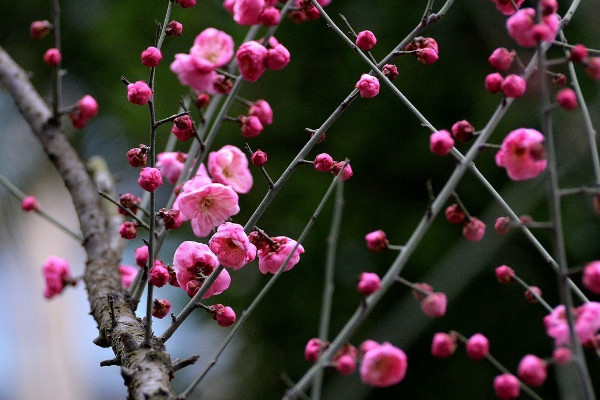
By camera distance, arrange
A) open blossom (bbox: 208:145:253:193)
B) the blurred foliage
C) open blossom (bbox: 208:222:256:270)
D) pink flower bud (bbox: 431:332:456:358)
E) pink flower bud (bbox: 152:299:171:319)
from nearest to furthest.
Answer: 1. pink flower bud (bbox: 431:332:456:358)
2. open blossom (bbox: 208:222:256:270)
3. pink flower bud (bbox: 152:299:171:319)
4. open blossom (bbox: 208:145:253:193)
5. the blurred foliage

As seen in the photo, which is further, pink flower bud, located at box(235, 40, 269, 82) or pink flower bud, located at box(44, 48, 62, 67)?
pink flower bud, located at box(44, 48, 62, 67)

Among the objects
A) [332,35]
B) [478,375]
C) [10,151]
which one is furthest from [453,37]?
[10,151]

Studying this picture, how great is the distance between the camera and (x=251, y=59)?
928 millimetres

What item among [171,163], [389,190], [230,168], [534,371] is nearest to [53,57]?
[171,163]

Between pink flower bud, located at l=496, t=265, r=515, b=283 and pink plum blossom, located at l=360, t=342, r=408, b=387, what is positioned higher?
pink flower bud, located at l=496, t=265, r=515, b=283

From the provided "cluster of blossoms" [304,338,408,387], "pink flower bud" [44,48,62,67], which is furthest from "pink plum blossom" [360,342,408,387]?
"pink flower bud" [44,48,62,67]

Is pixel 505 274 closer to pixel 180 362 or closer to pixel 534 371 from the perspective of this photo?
pixel 534 371

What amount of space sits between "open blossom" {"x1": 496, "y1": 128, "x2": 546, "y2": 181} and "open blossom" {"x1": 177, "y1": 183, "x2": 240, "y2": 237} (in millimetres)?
373

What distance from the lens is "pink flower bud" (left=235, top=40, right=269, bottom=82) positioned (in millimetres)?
921

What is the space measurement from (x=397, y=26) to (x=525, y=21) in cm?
248

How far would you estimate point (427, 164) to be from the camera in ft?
10.2

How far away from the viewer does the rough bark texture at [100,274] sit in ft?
2.67

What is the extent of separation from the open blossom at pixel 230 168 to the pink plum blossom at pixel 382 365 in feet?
1.58

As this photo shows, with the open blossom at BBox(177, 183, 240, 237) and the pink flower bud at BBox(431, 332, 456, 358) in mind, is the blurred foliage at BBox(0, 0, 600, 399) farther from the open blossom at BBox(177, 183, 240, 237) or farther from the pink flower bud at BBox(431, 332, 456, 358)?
the pink flower bud at BBox(431, 332, 456, 358)
